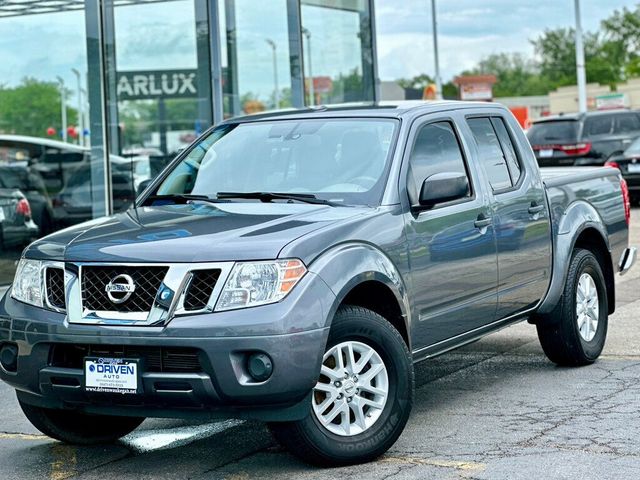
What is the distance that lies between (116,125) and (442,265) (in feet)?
→ 29.6

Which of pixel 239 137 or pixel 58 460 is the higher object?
pixel 239 137

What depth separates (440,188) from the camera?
21.4ft

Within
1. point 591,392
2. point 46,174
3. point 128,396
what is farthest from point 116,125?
point 128,396

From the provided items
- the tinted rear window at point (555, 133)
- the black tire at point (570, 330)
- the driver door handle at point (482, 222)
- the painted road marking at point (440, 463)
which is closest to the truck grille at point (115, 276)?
the painted road marking at point (440, 463)

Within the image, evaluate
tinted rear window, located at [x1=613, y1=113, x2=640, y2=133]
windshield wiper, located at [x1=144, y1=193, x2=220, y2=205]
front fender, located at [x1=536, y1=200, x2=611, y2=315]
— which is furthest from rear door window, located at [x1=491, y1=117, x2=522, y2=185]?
tinted rear window, located at [x1=613, y1=113, x2=640, y2=133]

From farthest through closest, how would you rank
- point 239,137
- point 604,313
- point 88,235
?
point 604,313
point 239,137
point 88,235

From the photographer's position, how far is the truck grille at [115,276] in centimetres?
557

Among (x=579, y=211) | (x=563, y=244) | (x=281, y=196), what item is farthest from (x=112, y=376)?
(x=579, y=211)

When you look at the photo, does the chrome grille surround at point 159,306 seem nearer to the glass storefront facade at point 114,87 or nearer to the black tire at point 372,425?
the black tire at point 372,425

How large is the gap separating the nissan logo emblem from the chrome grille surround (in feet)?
0.13

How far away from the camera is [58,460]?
248 inches

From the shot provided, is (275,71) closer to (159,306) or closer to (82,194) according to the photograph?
(82,194)

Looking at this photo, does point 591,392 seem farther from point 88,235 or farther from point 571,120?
point 571,120

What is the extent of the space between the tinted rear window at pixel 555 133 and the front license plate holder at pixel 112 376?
20670mm
